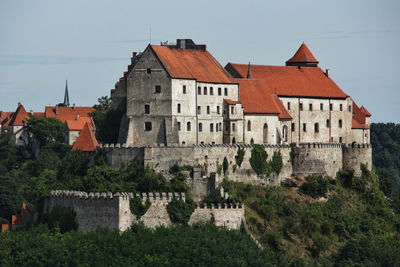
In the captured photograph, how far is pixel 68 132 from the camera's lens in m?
161

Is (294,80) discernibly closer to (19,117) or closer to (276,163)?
(276,163)

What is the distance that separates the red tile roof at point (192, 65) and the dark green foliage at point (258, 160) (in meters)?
8.34

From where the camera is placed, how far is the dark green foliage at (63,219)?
86188 millimetres

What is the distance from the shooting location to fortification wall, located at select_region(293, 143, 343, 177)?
105 metres

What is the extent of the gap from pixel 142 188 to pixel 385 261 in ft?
77.4

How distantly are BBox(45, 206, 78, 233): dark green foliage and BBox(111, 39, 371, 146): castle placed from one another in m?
11.9

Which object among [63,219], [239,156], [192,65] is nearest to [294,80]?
[192,65]

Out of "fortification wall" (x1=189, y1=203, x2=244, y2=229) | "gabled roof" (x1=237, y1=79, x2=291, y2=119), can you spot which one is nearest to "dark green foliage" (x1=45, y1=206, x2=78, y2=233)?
"fortification wall" (x1=189, y1=203, x2=244, y2=229)

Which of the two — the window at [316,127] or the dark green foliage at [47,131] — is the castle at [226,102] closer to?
the window at [316,127]

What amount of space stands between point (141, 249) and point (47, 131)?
87.2m

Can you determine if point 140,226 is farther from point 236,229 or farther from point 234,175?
point 234,175

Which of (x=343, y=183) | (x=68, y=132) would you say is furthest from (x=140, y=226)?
(x=68, y=132)

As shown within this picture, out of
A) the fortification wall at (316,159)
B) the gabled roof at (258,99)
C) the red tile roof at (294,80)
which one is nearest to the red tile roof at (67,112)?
the red tile roof at (294,80)

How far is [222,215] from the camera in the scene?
86.6 meters
